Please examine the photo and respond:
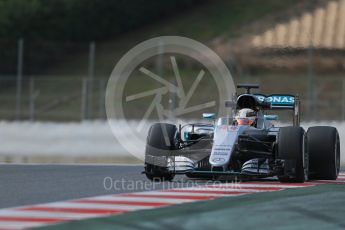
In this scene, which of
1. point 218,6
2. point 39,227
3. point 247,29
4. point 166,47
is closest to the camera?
point 39,227

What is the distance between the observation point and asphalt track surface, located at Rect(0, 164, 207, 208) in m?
11.3

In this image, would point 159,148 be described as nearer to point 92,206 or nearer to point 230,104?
point 230,104

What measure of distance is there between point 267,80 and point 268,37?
5.73m

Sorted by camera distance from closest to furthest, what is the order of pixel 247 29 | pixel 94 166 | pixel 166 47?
1. pixel 94 166
2. pixel 166 47
3. pixel 247 29

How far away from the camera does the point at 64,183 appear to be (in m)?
13.2

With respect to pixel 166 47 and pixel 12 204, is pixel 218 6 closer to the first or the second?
pixel 166 47

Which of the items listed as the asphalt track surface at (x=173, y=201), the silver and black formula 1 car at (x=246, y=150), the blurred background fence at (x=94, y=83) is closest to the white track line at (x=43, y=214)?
the asphalt track surface at (x=173, y=201)

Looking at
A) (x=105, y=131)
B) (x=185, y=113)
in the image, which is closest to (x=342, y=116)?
(x=185, y=113)

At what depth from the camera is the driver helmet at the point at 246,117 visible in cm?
1393

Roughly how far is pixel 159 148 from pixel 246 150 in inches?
42.8

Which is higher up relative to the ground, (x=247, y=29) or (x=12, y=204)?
(x=247, y=29)

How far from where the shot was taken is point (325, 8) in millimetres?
38156

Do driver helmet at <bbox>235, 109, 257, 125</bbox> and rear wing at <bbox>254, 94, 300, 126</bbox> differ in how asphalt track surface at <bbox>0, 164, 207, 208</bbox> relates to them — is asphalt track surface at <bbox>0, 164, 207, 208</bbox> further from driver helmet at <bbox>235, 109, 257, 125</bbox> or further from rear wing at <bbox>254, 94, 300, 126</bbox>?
rear wing at <bbox>254, 94, 300, 126</bbox>

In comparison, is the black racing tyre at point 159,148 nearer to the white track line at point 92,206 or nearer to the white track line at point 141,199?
the white track line at point 141,199
